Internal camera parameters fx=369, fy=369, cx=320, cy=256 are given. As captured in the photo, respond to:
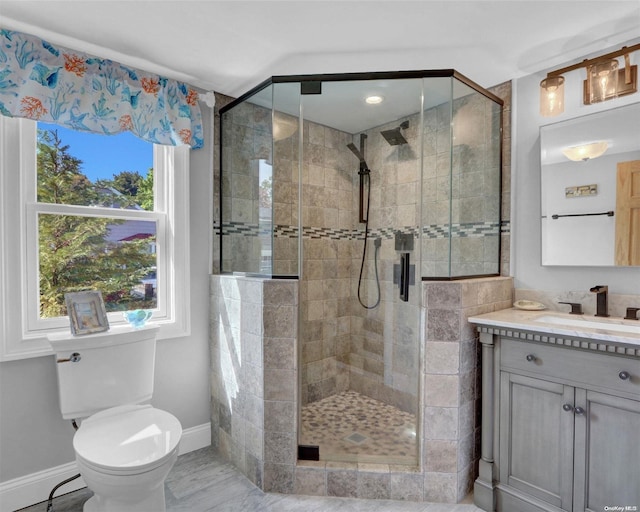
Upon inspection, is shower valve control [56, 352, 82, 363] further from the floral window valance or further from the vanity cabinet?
the vanity cabinet

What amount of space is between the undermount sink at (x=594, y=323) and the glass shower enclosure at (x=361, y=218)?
430 mm

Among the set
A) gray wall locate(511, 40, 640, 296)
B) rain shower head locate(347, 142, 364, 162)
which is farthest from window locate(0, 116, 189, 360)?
gray wall locate(511, 40, 640, 296)

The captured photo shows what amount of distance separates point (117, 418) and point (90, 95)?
1.69 m

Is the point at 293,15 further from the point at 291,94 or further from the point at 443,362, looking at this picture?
the point at 443,362

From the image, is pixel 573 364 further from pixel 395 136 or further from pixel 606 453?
pixel 395 136

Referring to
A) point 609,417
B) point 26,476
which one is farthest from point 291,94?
point 26,476

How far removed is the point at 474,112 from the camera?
219cm

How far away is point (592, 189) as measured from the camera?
1.98 metres

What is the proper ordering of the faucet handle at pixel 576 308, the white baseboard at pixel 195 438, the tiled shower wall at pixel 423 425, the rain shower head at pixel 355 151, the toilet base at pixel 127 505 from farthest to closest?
1. the rain shower head at pixel 355 151
2. the white baseboard at pixel 195 438
3. the faucet handle at pixel 576 308
4. the tiled shower wall at pixel 423 425
5. the toilet base at pixel 127 505

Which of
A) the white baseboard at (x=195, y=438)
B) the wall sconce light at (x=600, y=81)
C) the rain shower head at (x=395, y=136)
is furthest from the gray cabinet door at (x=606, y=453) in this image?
the white baseboard at (x=195, y=438)

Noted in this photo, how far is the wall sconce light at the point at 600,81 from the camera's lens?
5.90 feet

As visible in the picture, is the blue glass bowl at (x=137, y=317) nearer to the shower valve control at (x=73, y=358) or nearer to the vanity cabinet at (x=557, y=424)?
the shower valve control at (x=73, y=358)

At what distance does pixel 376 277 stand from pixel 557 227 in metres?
1.11

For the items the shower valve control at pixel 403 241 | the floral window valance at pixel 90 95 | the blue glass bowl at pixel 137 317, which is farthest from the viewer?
the shower valve control at pixel 403 241
